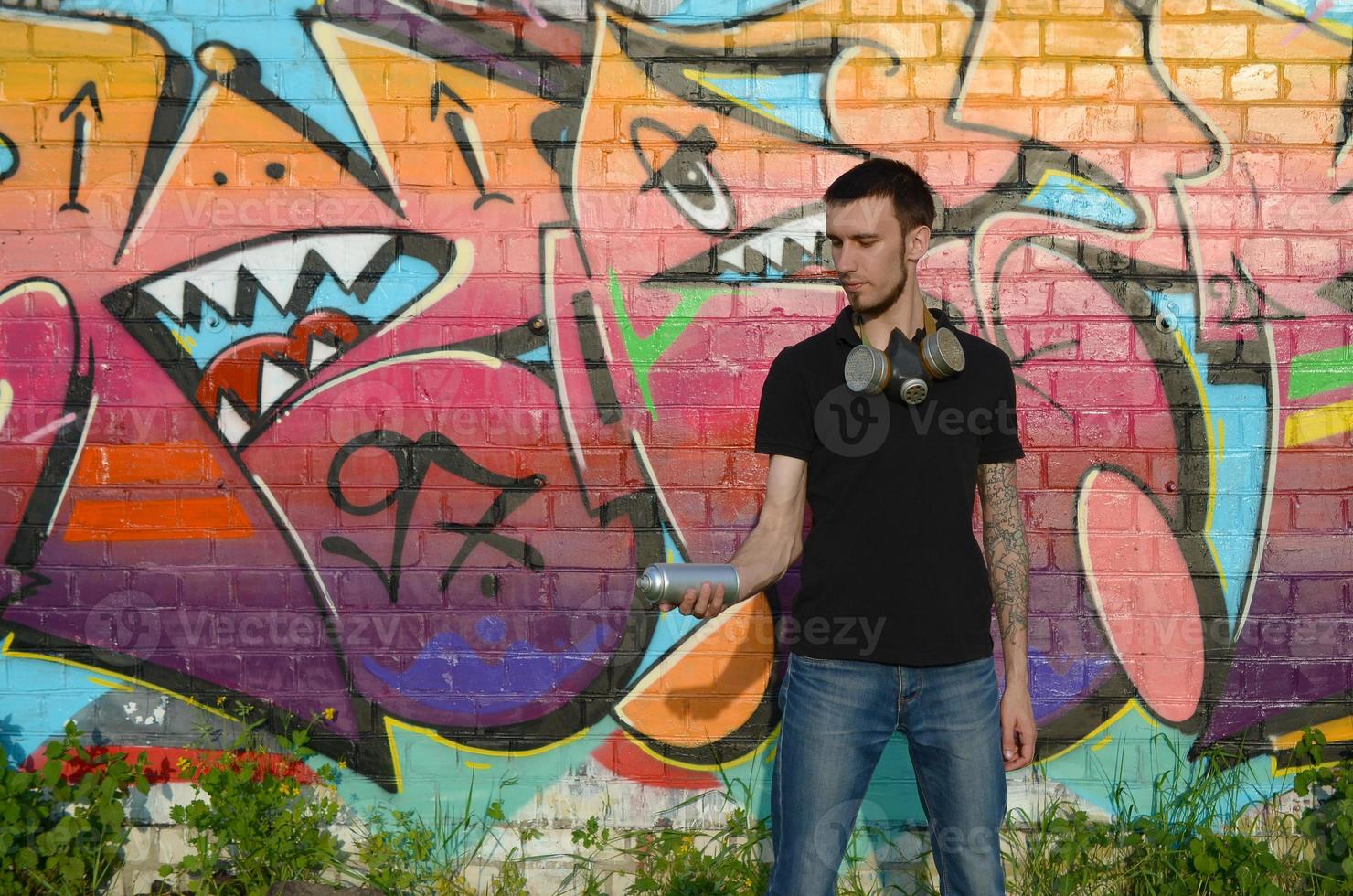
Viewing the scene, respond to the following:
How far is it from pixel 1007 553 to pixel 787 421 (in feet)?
2.14

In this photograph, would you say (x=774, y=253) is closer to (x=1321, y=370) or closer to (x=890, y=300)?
(x=890, y=300)

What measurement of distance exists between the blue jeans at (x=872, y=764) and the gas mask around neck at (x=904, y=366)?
648mm

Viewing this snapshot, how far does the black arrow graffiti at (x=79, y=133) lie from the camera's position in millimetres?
3742

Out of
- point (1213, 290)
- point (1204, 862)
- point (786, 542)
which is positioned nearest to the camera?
point (786, 542)

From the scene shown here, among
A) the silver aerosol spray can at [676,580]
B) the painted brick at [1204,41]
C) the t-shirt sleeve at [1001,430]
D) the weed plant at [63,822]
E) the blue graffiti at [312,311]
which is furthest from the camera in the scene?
the blue graffiti at [312,311]

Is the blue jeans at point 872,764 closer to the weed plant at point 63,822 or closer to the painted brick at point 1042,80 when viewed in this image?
the painted brick at point 1042,80

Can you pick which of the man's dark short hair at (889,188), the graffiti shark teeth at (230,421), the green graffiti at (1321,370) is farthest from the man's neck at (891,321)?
the graffiti shark teeth at (230,421)

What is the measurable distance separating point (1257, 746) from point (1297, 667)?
305 millimetres

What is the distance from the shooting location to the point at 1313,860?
354 cm

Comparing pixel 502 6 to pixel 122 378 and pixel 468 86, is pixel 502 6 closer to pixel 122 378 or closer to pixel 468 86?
pixel 468 86

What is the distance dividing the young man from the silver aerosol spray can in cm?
15

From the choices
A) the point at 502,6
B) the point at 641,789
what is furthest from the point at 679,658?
the point at 502,6

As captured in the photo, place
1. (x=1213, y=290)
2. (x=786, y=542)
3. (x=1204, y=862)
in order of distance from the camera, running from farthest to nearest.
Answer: (x=1213, y=290) < (x=1204, y=862) < (x=786, y=542)

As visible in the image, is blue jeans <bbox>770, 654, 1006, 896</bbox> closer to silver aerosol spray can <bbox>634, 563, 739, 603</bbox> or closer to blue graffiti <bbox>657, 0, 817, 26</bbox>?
silver aerosol spray can <bbox>634, 563, 739, 603</bbox>
